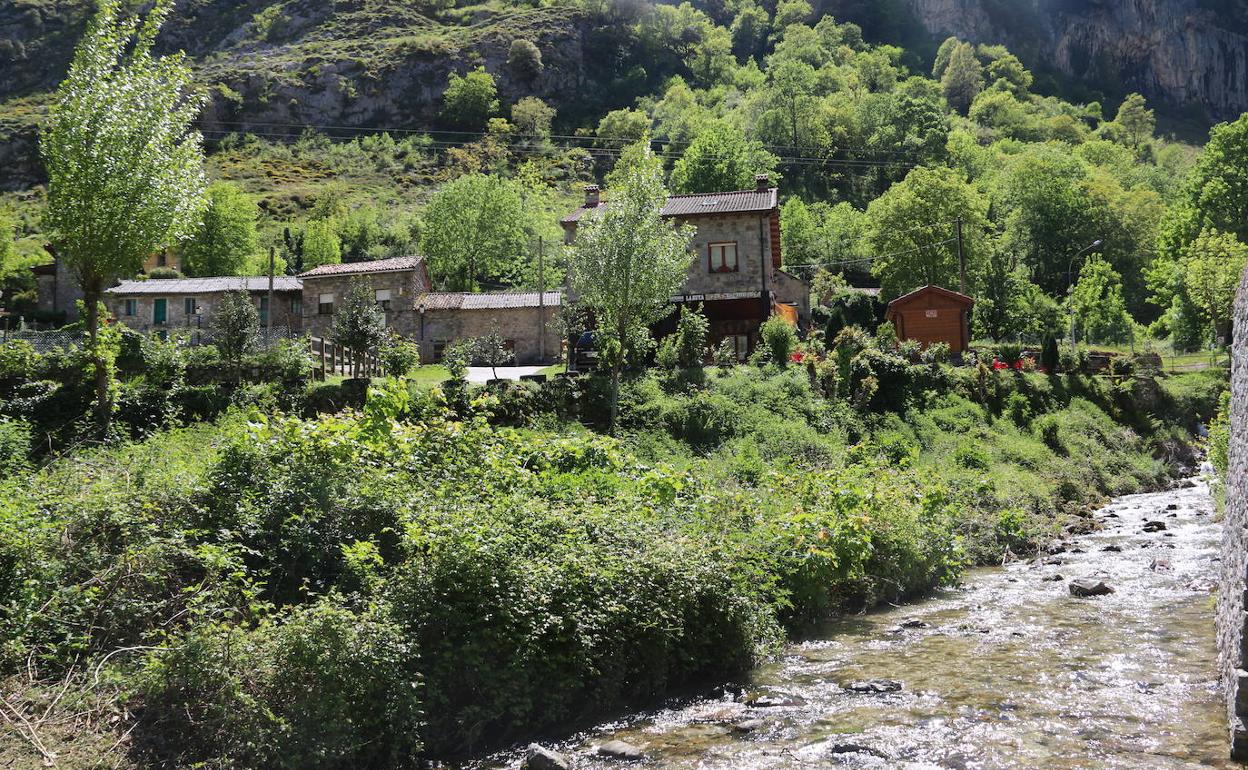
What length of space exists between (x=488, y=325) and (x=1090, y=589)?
35.9m

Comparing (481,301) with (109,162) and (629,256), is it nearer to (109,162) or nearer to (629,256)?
(629,256)

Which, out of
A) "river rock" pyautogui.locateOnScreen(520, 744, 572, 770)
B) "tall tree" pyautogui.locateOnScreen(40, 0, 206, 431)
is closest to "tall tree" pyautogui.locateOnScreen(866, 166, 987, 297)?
"tall tree" pyautogui.locateOnScreen(40, 0, 206, 431)

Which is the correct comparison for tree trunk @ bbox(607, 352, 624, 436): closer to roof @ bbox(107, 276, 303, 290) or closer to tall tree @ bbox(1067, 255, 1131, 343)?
roof @ bbox(107, 276, 303, 290)

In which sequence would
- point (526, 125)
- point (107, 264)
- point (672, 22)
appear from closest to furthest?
point (107, 264), point (526, 125), point (672, 22)

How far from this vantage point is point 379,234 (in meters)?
78.9

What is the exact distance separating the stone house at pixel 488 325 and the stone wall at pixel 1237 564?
38654 millimetres

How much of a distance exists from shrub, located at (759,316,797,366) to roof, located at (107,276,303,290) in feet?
96.3

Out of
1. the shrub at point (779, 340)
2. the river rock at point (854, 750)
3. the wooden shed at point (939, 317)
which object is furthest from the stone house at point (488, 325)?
the river rock at point (854, 750)

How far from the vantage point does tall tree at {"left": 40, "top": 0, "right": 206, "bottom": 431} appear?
64.1ft

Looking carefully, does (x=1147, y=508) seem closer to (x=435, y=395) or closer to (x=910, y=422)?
(x=910, y=422)

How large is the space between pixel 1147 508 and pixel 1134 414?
1072 cm

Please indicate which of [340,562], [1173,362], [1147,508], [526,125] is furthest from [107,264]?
[526,125]

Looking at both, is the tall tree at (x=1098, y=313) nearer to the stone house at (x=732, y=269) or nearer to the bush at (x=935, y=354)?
the bush at (x=935, y=354)

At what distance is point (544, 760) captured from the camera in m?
8.39
